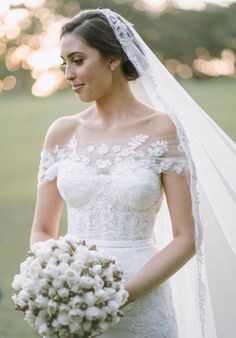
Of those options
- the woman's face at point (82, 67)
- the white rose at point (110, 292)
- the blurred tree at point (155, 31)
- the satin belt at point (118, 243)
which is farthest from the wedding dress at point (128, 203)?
→ the blurred tree at point (155, 31)

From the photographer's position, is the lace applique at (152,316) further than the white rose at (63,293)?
Yes

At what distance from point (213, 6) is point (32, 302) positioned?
1100 cm

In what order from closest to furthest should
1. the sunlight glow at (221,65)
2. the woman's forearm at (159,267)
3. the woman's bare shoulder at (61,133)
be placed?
the woman's forearm at (159,267)
the woman's bare shoulder at (61,133)
the sunlight glow at (221,65)

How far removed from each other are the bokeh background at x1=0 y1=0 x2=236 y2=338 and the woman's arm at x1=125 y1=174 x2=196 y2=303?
7652 mm

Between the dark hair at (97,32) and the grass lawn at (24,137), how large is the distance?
25.0 feet

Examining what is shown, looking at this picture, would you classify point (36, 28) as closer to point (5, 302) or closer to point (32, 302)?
point (5, 302)

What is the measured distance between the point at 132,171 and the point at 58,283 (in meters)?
0.80

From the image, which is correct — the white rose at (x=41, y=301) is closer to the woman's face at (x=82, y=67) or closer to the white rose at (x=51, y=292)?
the white rose at (x=51, y=292)

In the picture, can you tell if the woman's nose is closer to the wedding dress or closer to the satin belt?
the wedding dress

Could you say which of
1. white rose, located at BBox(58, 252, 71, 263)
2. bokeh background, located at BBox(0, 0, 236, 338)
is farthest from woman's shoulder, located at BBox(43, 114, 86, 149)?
bokeh background, located at BBox(0, 0, 236, 338)

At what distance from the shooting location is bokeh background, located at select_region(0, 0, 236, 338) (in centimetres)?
1148

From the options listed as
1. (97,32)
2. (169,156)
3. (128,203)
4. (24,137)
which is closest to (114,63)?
(97,32)

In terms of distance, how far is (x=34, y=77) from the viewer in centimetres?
1134

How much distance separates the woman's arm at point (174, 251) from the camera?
290cm
